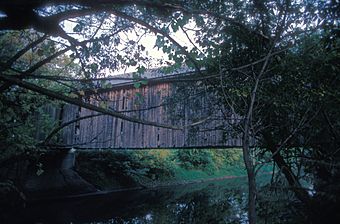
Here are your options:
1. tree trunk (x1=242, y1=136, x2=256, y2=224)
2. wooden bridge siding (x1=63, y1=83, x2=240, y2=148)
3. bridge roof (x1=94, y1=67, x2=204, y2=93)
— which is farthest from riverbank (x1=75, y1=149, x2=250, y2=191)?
tree trunk (x1=242, y1=136, x2=256, y2=224)

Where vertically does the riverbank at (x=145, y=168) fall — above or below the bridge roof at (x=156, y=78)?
below

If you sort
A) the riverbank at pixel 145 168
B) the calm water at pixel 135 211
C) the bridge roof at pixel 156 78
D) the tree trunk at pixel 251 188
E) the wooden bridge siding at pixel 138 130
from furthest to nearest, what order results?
1. the riverbank at pixel 145 168
2. the wooden bridge siding at pixel 138 130
3. the calm water at pixel 135 211
4. the bridge roof at pixel 156 78
5. the tree trunk at pixel 251 188

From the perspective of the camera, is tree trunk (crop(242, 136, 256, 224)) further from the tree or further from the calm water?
the calm water

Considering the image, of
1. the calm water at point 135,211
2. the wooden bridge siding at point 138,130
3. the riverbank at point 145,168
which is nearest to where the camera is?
the calm water at point 135,211

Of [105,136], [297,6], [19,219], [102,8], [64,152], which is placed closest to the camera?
[102,8]

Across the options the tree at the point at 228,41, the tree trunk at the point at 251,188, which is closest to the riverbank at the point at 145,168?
the tree at the point at 228,41

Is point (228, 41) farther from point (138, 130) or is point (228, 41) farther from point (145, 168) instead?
point (145, 168)

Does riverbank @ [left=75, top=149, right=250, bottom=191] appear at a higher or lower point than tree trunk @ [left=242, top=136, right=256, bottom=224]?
lower

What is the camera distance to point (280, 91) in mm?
3498

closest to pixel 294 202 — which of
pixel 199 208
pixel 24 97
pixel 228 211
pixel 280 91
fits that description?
pixel 228 211

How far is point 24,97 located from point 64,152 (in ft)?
21.0

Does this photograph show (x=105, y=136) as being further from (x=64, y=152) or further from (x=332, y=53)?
(x=332, y=53)

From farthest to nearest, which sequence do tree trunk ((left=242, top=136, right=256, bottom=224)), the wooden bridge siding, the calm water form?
1. the wooden bridge siding
2. the calm water
3. tree trunk ((left=242, top=136, right=256, bottom=224))

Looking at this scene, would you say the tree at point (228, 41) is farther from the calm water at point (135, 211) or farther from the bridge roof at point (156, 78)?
the calm water at point (135, 211)
